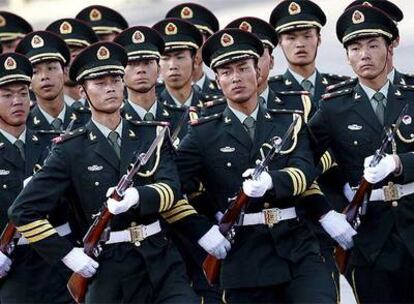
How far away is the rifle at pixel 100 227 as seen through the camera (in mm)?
12234

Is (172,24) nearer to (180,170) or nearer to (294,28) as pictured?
(294,28)

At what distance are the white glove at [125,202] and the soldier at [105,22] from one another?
214 inches

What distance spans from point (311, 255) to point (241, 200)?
586 mm

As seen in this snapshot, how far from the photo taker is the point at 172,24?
51.1 ft

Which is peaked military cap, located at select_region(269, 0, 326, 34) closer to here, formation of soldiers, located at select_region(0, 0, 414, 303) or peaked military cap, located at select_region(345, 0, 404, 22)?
peaked military cap, located at select_region(345, 0, 404, 22)

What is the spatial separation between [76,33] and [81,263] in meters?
4.45

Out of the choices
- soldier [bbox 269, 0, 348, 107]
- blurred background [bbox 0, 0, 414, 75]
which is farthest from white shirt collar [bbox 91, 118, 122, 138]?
blurred background [bbox 0, 0, 414, 75]

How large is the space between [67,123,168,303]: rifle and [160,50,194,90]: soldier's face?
8.32 feet

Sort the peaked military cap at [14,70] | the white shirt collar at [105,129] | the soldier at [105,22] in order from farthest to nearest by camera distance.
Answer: the soldier at [105,22], the peaked military cap at [14,70], the white shirt collar at [105,129]

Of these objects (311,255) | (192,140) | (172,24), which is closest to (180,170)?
(192,140)

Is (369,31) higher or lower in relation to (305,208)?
higher

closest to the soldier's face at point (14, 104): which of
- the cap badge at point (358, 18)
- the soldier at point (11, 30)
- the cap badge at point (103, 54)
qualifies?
the cap badge at point (103, 54)

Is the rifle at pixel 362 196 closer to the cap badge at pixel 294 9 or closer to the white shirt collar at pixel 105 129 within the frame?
the white shirt collar at pixel 105 129

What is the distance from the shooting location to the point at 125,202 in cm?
1214
